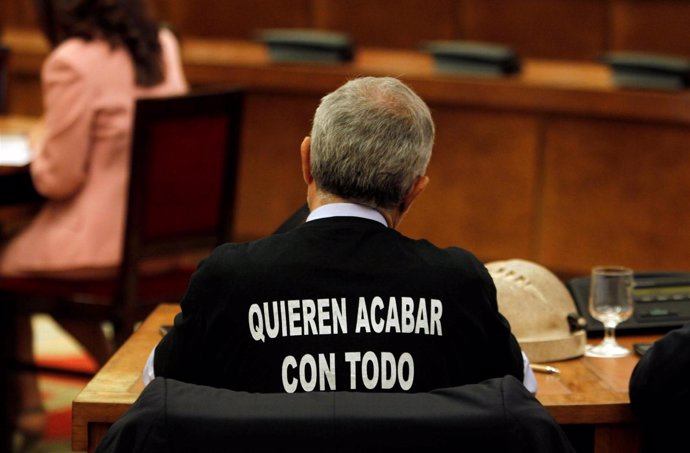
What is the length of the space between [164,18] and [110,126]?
2741 millimetres

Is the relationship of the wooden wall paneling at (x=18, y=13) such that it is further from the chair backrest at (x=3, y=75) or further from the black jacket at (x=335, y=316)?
the black jacket at (x=335, y=316)

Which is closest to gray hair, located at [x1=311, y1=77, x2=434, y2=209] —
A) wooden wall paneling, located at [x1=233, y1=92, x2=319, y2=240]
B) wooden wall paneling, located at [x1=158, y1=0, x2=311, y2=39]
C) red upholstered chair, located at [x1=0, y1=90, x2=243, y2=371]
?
red upholstered chair, located at [x1=0, y1=90, x2=243, y2=371]

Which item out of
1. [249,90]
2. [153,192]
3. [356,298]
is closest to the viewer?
[356,298]

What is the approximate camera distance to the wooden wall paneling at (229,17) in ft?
20.7

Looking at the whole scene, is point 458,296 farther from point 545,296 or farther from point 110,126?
point 110,126

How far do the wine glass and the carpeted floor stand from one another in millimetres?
1907

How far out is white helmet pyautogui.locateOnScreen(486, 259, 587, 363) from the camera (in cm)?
230

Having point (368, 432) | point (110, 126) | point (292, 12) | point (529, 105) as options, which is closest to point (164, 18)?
point (292, 12)

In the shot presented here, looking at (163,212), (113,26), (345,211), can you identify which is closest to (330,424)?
(345,211)

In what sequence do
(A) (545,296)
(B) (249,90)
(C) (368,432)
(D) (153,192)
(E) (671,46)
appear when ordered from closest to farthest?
(C) (368,432) → (A) (545,296) → (D) (153,192) → (B) (249,90) → (E) (671,46)

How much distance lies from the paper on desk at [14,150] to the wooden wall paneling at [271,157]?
1325mm

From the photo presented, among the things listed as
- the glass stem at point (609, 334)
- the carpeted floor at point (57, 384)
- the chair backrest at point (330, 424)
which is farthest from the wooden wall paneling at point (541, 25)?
the chair backrest at point (330, 424)

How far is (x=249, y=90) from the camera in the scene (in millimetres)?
5285

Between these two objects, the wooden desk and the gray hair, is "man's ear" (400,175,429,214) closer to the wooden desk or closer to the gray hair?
the gray hair
